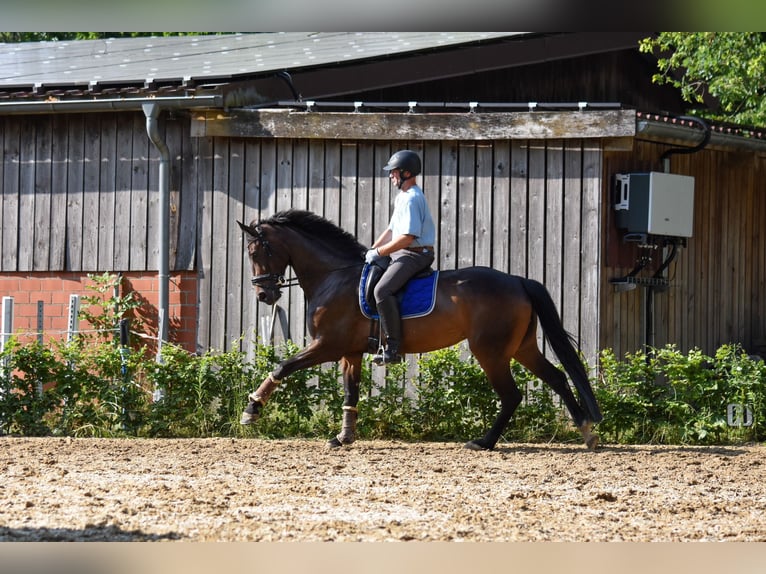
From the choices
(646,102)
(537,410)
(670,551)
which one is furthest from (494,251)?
(670,551)

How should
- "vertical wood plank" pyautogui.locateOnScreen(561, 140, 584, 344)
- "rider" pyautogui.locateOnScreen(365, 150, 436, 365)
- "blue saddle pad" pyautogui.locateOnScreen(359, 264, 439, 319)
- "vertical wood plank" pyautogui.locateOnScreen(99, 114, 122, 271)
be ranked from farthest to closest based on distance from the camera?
"vertical wood plank" pyautogui.locateOnScreen(99, 114, 122, 271)
"vertical wood plank" pyautogui.locateOnScreen(561, 140, 584, 344)
"blue saddle pad" pyautogui.locateOnScreen(359, 264, 439, 319)
"rider" pyautogui.locateOnScreen(365, 150, 436, 365)

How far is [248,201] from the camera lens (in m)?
12.1

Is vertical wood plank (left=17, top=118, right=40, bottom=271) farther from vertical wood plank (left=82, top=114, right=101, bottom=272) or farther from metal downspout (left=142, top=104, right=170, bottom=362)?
metal downspout (left=142, top=104, right=170, bottom=362)

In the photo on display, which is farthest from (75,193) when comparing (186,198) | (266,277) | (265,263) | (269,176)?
(266,277)

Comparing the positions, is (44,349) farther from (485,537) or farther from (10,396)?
(485,537)

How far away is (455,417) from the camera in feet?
33.1

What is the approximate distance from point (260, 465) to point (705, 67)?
29.5ft

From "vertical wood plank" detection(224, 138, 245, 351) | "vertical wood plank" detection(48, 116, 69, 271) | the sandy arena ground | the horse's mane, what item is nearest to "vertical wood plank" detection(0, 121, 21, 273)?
"vertical wood plank" detection(48, 116, 69, 271)

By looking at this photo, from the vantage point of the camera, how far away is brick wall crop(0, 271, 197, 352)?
12164 millimetres

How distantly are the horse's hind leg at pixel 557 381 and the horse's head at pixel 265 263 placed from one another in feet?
7.56

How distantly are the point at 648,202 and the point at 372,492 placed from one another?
6129 millimetres

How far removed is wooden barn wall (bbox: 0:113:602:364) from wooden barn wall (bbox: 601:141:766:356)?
58cm
